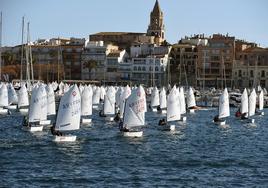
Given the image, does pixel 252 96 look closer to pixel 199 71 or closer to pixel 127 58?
pixel 199 71

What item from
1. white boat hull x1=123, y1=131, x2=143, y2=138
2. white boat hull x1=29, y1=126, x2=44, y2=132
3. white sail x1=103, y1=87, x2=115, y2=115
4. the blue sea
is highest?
white sail x1=103, y1=87, x2=115, y2=115

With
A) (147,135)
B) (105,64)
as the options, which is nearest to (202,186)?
(147,135)

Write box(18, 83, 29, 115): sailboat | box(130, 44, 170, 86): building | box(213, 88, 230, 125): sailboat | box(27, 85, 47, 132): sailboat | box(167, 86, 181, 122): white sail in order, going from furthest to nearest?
1. box(130, 44, 170, 86): building
2. box(18, 83, 29, 115): sailboat
3. box(213, 88, 230, 125): sailboat
4. box(167, 86, 181, 122): white sail
5. box(27, 85, 47, 132): sailboat

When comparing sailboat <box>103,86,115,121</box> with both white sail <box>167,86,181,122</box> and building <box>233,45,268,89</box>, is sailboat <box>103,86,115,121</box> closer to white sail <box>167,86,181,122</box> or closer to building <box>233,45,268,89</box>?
white sail <box>167,86,181,122</box>

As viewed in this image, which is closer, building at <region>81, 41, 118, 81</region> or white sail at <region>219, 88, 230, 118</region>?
white sail at <region>219, 88, 230, 118</region>

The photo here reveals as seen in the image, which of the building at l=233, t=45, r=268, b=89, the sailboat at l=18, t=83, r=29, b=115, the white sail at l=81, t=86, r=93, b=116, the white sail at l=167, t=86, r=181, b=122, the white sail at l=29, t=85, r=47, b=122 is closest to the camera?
the white sail at l=29, t=85, r=47, b=122

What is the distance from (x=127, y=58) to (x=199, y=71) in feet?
72.2

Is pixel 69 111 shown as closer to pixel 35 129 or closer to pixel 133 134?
pixel 133 134

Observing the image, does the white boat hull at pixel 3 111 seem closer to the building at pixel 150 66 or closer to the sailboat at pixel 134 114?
the sailboat at pixel 134 114

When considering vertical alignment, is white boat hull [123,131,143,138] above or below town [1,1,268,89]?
below

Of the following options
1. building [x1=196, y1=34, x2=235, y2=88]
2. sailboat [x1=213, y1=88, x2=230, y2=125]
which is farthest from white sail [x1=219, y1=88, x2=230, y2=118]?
building [x1=196, y1=34, x2=235, y2=88]

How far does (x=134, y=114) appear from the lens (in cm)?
5278

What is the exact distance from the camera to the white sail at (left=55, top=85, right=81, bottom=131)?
160 feet

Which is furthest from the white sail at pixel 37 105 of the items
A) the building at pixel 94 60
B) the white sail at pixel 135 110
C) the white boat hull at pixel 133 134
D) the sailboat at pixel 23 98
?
the building at pixel 94 60
